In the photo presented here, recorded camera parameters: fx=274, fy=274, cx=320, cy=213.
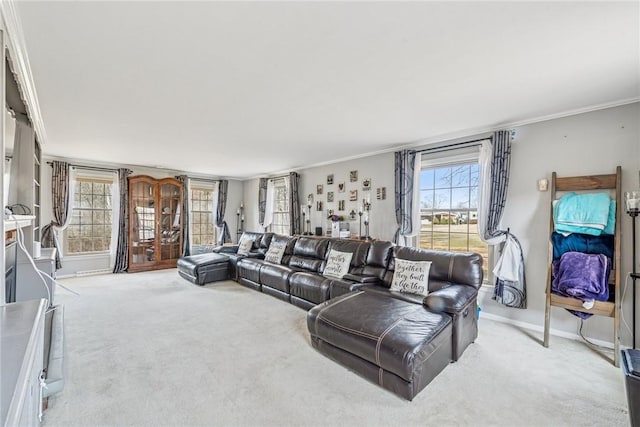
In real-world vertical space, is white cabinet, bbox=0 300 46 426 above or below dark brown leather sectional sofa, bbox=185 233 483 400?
above

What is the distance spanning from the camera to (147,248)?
20.3ft

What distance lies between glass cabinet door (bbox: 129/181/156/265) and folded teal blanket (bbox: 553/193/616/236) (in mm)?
7175

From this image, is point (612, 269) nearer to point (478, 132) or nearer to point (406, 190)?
point (478, 132)

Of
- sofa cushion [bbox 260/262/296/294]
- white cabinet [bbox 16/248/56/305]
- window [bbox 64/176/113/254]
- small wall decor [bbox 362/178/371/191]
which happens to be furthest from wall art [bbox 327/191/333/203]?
window [bbox 64/176/113/254]

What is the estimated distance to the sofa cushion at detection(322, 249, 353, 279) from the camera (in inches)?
149

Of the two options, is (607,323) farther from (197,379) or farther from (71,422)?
(71,422)

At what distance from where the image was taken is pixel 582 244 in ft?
9.15

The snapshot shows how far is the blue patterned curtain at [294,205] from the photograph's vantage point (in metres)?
6.15

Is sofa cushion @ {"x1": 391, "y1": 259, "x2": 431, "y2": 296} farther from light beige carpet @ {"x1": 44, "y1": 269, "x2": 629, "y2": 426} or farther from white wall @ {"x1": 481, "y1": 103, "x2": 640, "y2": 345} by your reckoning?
white wall @ {"x1": 481, "y1": 103, "x2": 640, "y2": 345}

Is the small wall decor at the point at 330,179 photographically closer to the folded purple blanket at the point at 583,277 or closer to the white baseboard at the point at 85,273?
the folded purple blanket at the point at 583,277

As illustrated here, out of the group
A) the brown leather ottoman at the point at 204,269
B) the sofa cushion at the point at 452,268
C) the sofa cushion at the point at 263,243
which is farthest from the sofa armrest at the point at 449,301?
the brown leather ottoman at the point at 204,269

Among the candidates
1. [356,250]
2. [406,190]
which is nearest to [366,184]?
[406,190]

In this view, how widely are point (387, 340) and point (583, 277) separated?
2.11 m

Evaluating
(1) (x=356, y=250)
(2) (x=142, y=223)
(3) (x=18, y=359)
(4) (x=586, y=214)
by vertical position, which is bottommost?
(1) (x=356, y=250)
